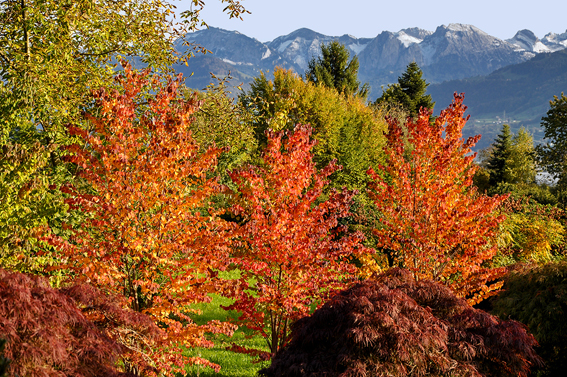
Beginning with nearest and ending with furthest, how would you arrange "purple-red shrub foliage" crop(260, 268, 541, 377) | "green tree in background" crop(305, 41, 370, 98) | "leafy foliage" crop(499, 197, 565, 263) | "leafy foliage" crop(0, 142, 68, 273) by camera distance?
"purple-red shrub foliage" crop(260, 268, 541, 377), "leafy foliage" crop(0, 142, 68, 273), "leafy foliage" crop(499, 197, 565, 263), "green tree in background" crop(305, 41, 370, 98)

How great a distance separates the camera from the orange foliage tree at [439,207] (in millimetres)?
8812

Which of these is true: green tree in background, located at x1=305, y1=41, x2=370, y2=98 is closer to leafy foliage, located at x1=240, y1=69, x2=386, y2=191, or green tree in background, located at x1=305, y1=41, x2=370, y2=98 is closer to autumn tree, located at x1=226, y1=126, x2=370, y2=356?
leafy foliage, located at x1=240, y1=69, x2=386, y2=191

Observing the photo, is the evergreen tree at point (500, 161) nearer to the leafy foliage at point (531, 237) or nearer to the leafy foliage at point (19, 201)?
the leafy foliage at point (531, 237)

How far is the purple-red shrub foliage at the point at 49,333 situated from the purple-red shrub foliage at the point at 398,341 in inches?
76.4

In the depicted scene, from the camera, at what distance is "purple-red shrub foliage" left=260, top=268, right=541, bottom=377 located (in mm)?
4586

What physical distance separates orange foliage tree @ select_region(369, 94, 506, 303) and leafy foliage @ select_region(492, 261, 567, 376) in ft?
1.80

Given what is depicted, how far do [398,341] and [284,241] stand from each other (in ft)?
9.06

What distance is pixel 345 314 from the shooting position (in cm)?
509

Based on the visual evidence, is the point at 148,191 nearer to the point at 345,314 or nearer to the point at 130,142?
the point at 130,142

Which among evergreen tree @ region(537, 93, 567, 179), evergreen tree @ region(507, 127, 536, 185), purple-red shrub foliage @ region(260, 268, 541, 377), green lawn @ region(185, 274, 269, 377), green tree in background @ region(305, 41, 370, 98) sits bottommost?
green lawn @ region(185, 274, 269, 377)

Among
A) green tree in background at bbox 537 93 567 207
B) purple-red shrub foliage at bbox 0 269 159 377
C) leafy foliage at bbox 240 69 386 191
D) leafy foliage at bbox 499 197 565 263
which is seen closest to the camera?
purple-red shrub foliage at bbox 0 269 159 377

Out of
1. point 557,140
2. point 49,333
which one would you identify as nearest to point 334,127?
point 557,140

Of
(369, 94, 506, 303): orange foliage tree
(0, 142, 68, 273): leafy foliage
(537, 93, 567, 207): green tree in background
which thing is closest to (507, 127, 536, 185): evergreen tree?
(537, 93, 567, 207): green tree in background

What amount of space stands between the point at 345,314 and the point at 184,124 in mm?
3477
